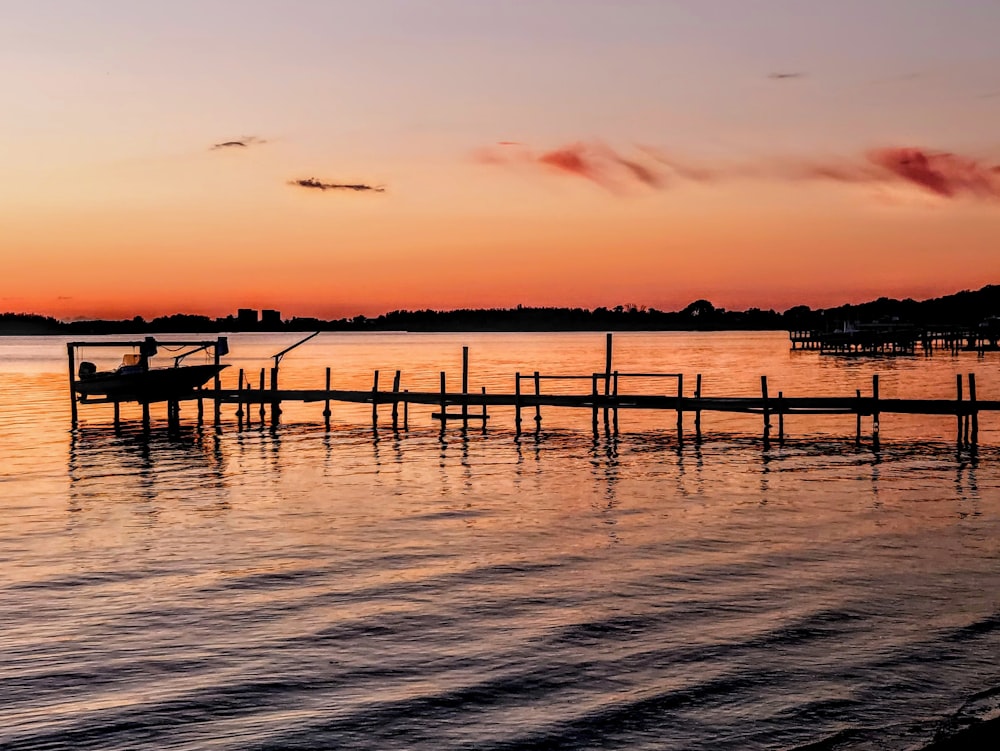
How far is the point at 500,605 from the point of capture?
1356 cm

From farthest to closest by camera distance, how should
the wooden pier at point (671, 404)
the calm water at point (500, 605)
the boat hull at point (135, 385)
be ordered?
the boat hull at point (135, 385) → the wooden pier at point (671, 404) → the calm water at point (500, 605)

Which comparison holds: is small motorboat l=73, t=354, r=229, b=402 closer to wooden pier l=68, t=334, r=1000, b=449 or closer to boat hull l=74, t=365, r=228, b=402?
boat hull l=74, t=365, r=228, b=402

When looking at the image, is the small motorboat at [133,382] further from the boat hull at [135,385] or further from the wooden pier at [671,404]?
the wooden pier at [671,404]

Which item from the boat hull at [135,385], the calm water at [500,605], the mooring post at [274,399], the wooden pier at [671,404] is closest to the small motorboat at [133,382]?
the boat hull at [135,385]

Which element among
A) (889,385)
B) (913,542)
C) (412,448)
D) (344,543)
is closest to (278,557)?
(344,543)

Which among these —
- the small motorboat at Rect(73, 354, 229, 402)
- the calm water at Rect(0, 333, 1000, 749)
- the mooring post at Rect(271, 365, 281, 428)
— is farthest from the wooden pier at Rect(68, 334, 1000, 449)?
the calm water at Rect(0, 333, 1000, 749)

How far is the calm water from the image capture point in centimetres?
941

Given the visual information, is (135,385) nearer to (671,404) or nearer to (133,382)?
(133,382)

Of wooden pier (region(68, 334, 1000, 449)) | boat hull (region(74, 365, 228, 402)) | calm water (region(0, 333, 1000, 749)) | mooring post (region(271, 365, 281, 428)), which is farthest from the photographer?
boat hull (region(74, 365, 228, 402))

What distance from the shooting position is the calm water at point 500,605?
9414 millimetres

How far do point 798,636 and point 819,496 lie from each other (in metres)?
11.8

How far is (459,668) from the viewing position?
35.9 ft

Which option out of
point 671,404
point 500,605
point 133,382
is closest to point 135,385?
point 133,382

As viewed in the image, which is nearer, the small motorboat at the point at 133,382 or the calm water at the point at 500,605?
the calm water at the point at 500,605
